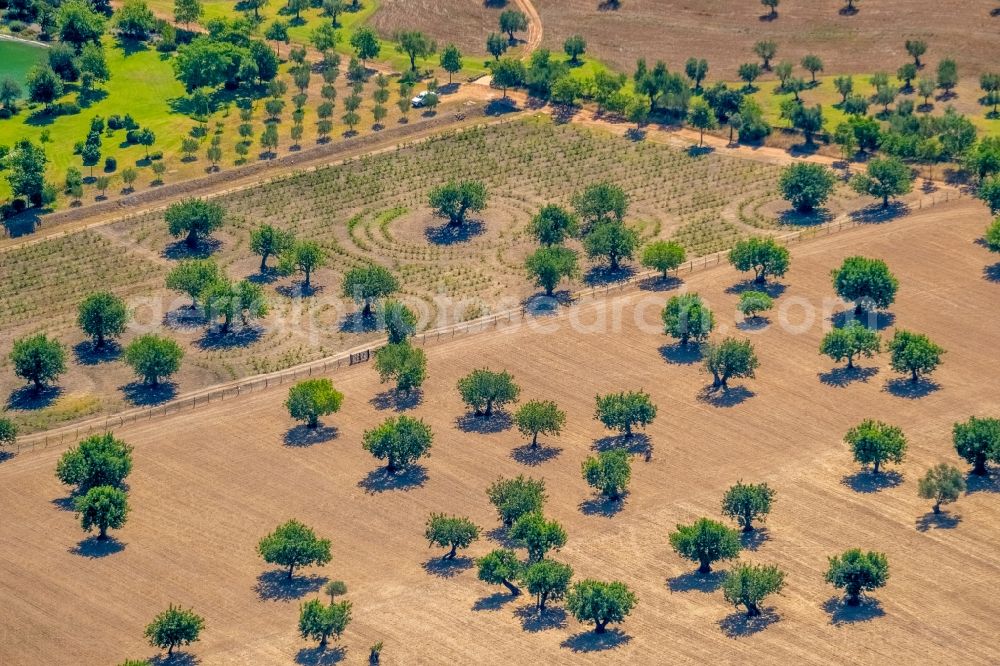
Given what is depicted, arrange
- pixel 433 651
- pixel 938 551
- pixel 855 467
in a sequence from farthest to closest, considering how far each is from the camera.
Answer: pixel 855 467 < pixel 938 551 < pixel 433 651

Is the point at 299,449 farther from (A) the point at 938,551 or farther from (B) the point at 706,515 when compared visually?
(A) the point at 938,551

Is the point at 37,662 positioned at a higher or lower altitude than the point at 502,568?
lower

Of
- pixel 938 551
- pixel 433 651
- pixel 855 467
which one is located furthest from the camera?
pixel 855 467

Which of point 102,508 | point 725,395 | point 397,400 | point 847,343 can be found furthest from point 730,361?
point 102,508

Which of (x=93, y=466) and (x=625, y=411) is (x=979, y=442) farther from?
(x=93, y=466)

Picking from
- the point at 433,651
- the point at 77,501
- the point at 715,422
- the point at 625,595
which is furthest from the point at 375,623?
the point at 715,422

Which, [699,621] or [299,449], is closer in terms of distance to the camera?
[699,621]

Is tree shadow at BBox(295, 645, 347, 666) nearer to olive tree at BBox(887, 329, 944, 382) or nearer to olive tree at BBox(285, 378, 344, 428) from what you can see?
olive tree at BBox(285, 378, 344, 428)
